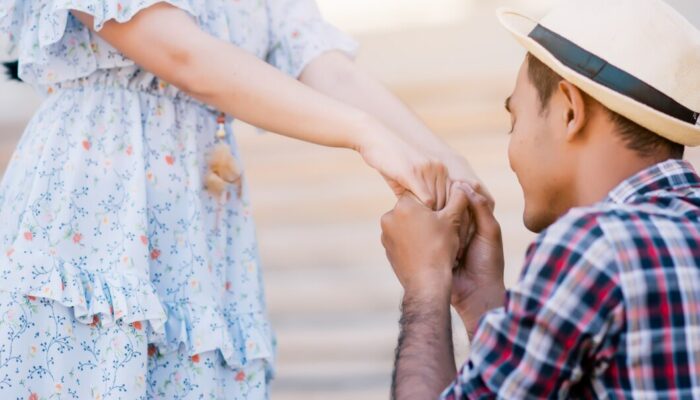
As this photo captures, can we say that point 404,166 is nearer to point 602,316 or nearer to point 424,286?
point 424,286

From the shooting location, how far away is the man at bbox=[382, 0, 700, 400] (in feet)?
5.19

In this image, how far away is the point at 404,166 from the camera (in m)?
2.19

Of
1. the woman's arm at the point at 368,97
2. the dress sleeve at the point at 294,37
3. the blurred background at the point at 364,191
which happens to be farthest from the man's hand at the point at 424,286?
the blurred background at the point at 364,191

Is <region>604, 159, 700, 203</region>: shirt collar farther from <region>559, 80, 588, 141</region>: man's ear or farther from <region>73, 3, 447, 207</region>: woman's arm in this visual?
<region>73, 3, 447, 207</region>: woman's arm

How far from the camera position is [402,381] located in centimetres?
186

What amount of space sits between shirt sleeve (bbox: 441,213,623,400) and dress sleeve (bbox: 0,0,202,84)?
0.93 m

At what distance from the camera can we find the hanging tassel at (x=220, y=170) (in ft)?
7.79

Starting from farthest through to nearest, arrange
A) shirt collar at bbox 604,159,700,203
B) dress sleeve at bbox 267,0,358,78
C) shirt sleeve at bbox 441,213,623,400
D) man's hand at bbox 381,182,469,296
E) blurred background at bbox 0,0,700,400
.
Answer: blurred background at bbox 0,0,700,400
dress sleeve at bbox 267,0,358,78
man's hand at bbox 381,182,469,296
shirt collar at bbox 604,159,700,203
shirt sleeve at bbox 441,213,623,400

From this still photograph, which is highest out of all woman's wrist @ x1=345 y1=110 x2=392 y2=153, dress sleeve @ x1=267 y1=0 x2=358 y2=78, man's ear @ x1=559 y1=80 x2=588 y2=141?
dress sleeve @ x1=267 y1=0 x2=358 y2=78

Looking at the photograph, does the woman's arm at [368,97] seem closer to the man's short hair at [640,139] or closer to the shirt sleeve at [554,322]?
the man's short hair at [640,139]

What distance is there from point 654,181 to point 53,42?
1.12 metres

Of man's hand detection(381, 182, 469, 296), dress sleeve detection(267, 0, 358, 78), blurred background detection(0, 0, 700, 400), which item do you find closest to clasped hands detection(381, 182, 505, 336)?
man's hand detection(381, 182, 469, 296)

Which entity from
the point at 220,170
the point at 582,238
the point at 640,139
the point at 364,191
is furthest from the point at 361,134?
the point at 364,191

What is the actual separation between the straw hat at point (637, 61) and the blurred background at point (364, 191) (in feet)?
12.7
